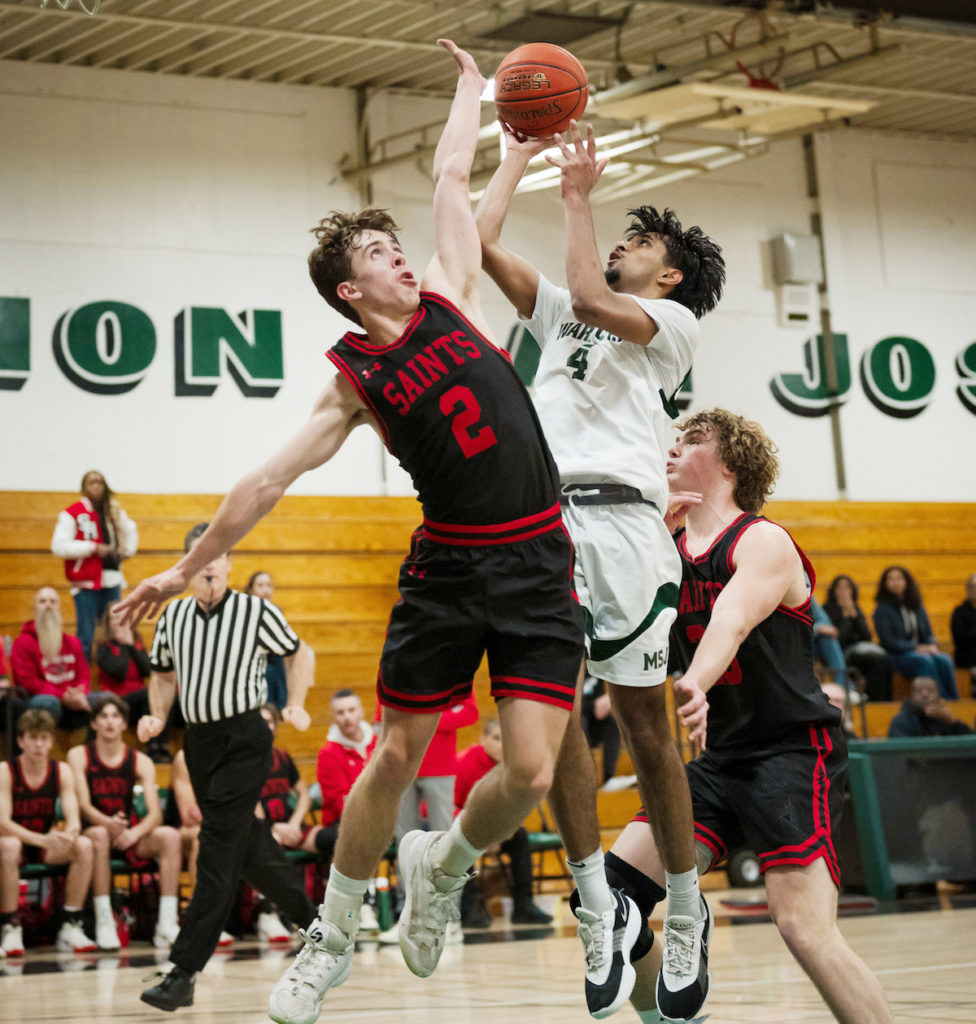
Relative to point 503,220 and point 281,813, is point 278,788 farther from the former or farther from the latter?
point 503,220

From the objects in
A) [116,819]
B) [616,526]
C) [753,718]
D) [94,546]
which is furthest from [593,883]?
[94,546]

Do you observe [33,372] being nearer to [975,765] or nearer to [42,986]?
[42,986]

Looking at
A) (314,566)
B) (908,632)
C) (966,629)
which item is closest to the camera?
(314,566)

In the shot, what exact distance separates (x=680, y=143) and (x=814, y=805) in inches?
529

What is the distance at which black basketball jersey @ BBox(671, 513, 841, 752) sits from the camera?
4551mm

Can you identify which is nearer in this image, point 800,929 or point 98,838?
point 800,929

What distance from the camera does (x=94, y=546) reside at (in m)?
12.5

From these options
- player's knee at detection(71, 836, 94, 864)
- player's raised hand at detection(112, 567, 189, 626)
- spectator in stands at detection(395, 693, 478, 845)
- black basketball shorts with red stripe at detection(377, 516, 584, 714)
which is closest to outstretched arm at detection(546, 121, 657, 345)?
black basketball shorts with red stripe at detection(377, 516, 584, 714)

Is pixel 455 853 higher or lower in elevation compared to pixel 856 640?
lower

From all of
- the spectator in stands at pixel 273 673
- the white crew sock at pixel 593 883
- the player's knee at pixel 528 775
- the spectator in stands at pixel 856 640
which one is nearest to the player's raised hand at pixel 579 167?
the player's knee at pixel 528 775

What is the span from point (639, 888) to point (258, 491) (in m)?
1.80

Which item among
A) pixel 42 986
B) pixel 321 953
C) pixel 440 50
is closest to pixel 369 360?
pixel 321 953

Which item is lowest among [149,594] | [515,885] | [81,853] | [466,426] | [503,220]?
[515,885]

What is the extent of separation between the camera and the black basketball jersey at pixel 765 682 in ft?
14.9
